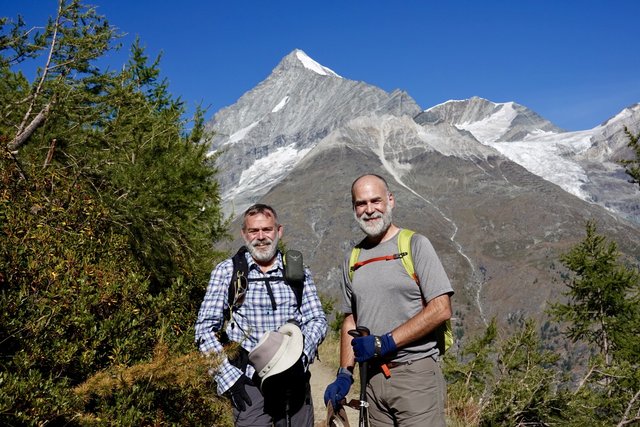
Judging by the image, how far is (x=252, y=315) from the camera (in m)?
4.20

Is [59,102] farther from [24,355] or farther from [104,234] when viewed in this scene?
[24,355]

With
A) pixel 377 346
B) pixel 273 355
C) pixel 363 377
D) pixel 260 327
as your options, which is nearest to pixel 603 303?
pixel 363 377

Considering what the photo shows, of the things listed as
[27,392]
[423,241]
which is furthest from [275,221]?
[27,392]

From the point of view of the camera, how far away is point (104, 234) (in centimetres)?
521

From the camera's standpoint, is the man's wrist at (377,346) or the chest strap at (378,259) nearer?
the man's wrist at (377,346)

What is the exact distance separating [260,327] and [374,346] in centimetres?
101

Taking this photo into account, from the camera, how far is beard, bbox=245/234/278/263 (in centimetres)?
425

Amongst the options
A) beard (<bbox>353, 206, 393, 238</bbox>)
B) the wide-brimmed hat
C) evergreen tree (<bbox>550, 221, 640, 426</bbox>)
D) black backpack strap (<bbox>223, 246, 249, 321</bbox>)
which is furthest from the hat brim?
evergreen tree (<bbox>550, 221, 640, 426</bbox>)

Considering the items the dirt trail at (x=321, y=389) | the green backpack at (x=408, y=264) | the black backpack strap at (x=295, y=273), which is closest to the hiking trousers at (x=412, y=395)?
the green backpack at (x=408, y=264)

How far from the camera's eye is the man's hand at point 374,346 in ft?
12.2

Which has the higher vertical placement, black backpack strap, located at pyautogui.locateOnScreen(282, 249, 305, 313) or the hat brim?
black backpack strap, located at pyautogui.locateOnScreen(282, 249, 305, 313)

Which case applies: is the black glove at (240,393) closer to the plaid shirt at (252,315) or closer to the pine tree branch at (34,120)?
the plaid shirt at (252,315)

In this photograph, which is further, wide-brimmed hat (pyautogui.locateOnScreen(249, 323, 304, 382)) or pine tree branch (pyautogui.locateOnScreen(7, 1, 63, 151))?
pine tree branch (pyautogui.locateOnScreen(7, 1, 63, 151))

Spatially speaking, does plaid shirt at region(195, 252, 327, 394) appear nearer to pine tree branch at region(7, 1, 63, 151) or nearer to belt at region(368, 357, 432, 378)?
belt at region(368, 357, 432, 378)
